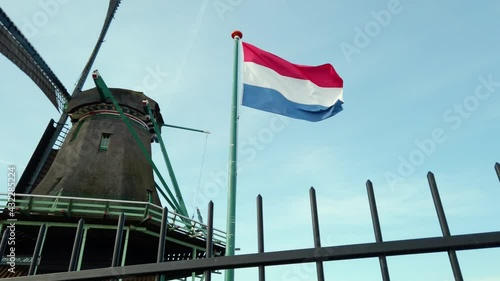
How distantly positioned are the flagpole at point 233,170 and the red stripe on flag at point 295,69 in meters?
0.25

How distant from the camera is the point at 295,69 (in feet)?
24.6

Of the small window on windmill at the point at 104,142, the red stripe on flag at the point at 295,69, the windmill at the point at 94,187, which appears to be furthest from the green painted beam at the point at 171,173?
the red stripe on flag at the point at 295,69

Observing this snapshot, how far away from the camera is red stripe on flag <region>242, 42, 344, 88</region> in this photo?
7.15m

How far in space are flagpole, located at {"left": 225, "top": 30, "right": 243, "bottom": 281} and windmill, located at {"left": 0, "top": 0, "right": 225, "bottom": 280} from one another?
6272 mm

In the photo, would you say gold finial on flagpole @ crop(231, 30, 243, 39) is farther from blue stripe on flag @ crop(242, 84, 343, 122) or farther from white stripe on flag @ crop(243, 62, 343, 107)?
blue stripe on flag @ crop(242, 84, 343, 122)

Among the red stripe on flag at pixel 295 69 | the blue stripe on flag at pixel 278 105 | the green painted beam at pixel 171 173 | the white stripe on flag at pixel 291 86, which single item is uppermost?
the green painted beam at pixel 171 173

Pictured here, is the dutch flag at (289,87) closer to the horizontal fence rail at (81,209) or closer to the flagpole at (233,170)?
the flagpole at (233,170)

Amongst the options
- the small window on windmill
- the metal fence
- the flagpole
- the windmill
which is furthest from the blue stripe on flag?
the small window on windmill

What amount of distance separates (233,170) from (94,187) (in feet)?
38.5

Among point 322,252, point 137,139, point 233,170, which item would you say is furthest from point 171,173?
point 322,252

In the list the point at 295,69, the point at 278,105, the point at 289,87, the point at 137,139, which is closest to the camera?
the point at 278,105

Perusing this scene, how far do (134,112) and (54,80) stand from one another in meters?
7.25

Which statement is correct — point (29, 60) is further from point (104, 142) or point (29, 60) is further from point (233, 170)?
point (233, 170)

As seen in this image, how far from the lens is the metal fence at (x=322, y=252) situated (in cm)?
200
